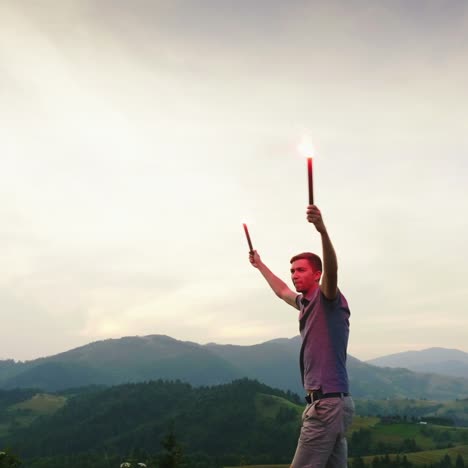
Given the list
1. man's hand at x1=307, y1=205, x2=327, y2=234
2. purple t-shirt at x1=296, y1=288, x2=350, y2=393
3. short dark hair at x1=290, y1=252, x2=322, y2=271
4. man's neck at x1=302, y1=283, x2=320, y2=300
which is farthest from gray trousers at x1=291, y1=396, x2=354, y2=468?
man's hand at x1=307, y1=205, x2=327, y2=234

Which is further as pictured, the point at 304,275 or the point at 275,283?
the point at 275,283

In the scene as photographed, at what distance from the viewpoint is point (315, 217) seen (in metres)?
5.91

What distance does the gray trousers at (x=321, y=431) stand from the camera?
6469mm

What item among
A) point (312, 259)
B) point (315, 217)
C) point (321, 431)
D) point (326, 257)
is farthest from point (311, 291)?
point (321, 431)

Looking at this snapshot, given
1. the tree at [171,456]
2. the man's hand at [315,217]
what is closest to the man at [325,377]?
the man's hand at [315,217]

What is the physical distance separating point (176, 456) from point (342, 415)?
62155 mm

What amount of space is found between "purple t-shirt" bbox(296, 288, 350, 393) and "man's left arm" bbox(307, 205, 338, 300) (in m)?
0.24

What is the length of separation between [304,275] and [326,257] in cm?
92

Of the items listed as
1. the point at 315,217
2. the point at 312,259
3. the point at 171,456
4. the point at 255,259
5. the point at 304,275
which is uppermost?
the point at 255,259

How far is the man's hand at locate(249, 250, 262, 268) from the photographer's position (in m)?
9.30

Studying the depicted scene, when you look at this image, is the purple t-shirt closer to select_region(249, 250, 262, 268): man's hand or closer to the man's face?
the man's face

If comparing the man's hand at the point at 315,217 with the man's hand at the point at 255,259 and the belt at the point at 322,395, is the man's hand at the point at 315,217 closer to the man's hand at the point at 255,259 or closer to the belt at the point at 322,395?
the belt at the point at 322,395

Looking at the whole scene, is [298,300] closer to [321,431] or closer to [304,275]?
[304,275]

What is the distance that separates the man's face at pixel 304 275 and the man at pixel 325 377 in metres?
0.01
